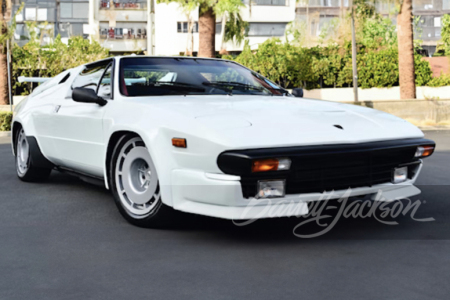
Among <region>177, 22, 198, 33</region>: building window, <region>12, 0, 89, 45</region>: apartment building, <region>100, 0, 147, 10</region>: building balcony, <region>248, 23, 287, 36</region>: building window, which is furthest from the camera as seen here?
<region>12, 0, 89, 45</region>: apartment building

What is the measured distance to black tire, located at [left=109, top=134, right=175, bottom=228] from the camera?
14.9ft

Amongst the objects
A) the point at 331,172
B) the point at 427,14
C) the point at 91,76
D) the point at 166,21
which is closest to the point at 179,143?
the point at 331,172

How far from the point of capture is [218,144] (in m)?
3.96

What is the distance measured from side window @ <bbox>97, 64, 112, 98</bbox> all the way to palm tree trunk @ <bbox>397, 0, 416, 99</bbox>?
1591 centimetres

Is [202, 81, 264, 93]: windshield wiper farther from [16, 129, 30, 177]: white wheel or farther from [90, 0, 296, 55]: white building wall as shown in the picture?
[90, 0, 296, 55]: white building wall

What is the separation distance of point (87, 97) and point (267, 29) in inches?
2089

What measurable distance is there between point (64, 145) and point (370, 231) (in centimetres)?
294

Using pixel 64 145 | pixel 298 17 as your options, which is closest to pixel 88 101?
pixel 64 145

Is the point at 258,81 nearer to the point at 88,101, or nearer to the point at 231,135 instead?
the point at 88,101

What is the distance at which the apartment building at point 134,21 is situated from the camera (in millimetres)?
55469

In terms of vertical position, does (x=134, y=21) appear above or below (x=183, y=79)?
above

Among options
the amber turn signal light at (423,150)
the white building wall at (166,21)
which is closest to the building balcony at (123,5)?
the white building wall at (166,21)

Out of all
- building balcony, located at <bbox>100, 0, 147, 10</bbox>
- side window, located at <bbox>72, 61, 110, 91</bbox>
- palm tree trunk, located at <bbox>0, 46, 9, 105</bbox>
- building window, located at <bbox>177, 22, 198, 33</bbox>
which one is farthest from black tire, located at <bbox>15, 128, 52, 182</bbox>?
building balcony, located at <bbox>100, 0, 147, 10</bbox>

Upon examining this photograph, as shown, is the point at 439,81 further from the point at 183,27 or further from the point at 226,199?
the point at 226,199
